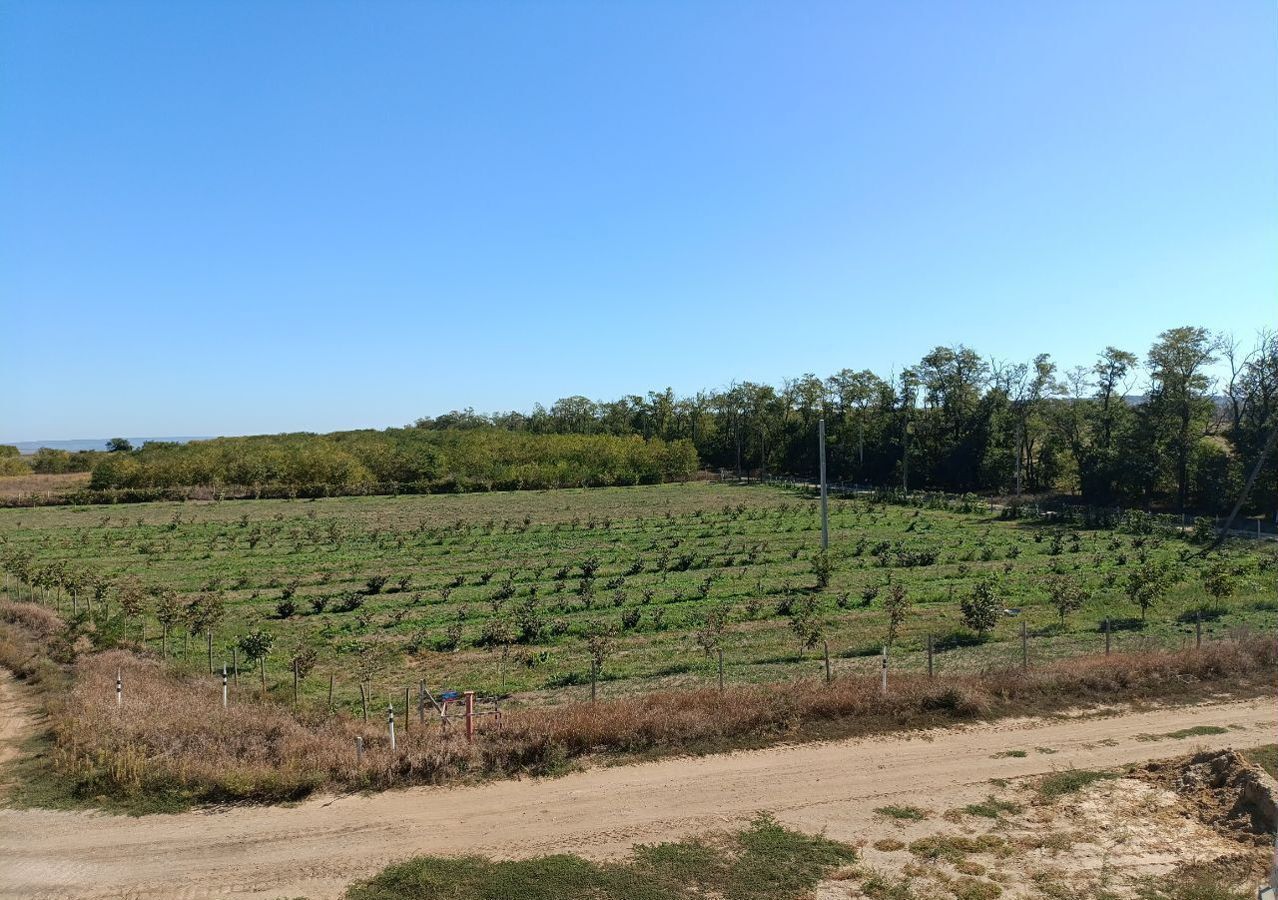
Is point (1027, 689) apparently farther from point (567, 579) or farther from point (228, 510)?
point (228, 510)

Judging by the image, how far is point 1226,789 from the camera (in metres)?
11.1

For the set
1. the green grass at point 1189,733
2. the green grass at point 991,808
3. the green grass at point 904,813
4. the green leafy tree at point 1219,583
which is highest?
the green leafy tree at point 1219,583

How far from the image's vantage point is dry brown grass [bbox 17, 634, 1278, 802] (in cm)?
1205

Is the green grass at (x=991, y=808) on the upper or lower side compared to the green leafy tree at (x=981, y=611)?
lower

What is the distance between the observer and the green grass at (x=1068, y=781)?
11.6 m

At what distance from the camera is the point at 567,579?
34125mm

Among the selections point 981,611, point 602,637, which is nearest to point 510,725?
point 602,637

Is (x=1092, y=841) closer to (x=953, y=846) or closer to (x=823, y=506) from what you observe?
(x=953, y=846)

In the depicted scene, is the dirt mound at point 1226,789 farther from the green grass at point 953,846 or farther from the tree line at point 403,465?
the tree line at point 403,465

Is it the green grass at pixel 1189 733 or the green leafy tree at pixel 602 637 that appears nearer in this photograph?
the green grass at pixel 1189 733

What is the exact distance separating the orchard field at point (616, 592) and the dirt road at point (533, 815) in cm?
525

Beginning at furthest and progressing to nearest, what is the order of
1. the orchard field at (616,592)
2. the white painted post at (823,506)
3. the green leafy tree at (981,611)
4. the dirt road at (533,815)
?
1. the white painted post at (823,506)
2. the green leafy tree at (981,611)
3. the orchard field at (616,592)
4. the dirt road at (533,815)

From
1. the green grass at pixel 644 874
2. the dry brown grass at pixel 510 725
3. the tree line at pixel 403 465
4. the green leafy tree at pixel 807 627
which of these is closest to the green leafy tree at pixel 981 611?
the green leafy tree at pixel 807 627

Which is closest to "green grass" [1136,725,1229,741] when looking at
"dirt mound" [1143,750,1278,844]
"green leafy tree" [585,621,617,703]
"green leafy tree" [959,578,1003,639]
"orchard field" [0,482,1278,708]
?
"dirt mound" [1143,750,1278,844]
